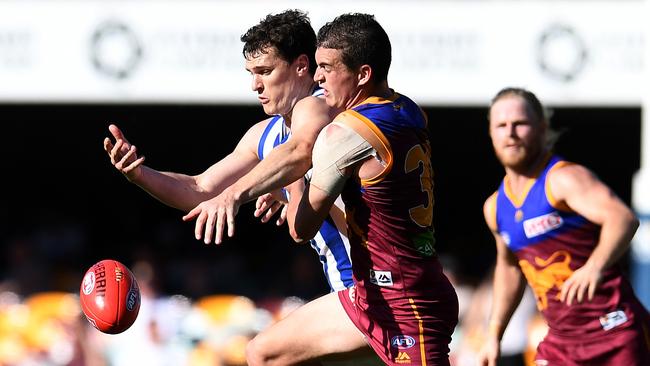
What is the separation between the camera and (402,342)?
5363 millimetres

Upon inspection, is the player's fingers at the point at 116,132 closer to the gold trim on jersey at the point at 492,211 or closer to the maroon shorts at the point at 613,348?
the gold trim on jersey at the point at 492,211

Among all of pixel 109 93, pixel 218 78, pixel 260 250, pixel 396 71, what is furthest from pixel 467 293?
pixel 260 250

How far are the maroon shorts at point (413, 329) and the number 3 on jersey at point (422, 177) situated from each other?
37 centimetres

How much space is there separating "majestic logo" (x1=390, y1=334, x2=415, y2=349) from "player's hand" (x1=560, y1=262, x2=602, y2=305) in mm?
881

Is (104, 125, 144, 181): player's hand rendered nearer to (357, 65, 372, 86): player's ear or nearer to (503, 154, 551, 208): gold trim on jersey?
(357, 65, 372, 86): player's ear

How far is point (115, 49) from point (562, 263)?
22.5 ft

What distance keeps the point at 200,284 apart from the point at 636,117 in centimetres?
580

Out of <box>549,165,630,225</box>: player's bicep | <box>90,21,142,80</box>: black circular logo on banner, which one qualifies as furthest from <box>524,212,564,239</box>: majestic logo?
<box>90,21,142,80</box>: black circular logo on banner

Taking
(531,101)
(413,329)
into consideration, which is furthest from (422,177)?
(531,101)

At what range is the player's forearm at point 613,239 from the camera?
229 inches

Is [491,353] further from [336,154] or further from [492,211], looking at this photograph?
[336,154]

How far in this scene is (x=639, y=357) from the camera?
20.2 ft

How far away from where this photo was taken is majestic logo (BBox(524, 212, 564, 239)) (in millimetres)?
6219

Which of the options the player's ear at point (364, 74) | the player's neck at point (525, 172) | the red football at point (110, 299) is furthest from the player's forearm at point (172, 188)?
the player's neck at point (525, 172)
